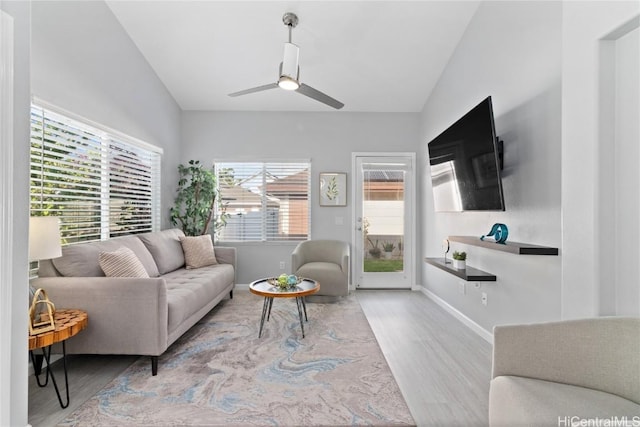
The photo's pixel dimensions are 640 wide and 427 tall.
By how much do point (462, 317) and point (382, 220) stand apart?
1875 mm

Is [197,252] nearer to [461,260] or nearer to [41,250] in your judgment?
[41,250]

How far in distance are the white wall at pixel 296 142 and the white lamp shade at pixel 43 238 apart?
2.96m

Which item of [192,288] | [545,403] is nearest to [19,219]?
[192,288]

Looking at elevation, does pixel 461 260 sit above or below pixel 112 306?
above

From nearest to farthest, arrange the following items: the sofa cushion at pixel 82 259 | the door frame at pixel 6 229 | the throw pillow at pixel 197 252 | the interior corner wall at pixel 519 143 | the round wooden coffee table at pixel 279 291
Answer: the door frame at pixel 6 229, the interior corner wall at pixel 519 143, the sofa cushion at pixel 82 259, the round wooden coffee table at pixel 279 291, the throw pillow at pixel 197 252

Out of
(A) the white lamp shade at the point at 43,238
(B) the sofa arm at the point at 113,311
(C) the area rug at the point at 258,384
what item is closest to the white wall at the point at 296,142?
(C) the area rug at the point at 258,384

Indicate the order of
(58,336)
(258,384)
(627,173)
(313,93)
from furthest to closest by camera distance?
(313,93)
(258,384)
(58,336)
(627,173)

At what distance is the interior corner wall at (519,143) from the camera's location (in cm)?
219

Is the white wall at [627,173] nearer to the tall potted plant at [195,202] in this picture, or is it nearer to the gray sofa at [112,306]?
the gray sofa at [112,306]

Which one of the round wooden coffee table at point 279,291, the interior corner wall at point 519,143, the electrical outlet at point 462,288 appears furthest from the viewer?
the electrical outlet at point 462,288

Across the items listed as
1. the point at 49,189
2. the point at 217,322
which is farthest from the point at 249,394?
the point at 49,189

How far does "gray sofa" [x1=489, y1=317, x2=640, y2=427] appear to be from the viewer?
46.9 inches

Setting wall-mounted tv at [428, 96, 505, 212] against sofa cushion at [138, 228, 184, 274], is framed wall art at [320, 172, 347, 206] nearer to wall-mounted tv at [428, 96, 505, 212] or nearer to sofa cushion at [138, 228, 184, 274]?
wall-mounted tv at [428, 96, 505, 212]

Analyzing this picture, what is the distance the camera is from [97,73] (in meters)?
3.06
